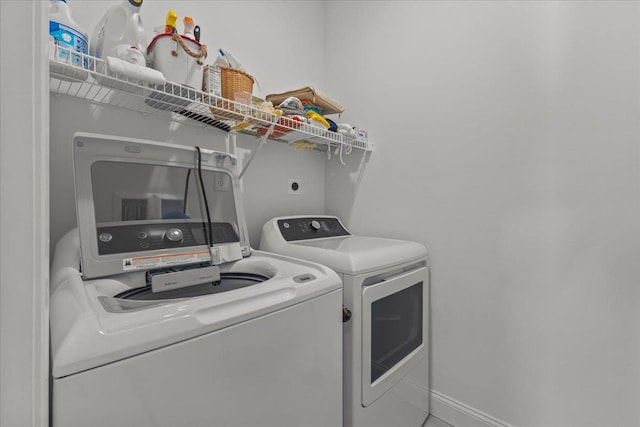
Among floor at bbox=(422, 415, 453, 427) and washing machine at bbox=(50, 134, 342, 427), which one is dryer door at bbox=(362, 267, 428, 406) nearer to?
washing machine at bbox=(50, 134, 342, 427)

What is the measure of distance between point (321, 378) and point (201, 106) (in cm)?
114

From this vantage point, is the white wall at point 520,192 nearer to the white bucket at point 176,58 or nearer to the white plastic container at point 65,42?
the white bucket at point 176,58

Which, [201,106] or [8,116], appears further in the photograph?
[201,106]

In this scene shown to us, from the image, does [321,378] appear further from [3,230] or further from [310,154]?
[310,154]

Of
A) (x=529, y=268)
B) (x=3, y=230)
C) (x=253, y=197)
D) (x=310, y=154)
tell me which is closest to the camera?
(x=3, y=230)

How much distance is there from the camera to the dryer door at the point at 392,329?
1134mm

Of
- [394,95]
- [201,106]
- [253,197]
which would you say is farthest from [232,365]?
[394,95]

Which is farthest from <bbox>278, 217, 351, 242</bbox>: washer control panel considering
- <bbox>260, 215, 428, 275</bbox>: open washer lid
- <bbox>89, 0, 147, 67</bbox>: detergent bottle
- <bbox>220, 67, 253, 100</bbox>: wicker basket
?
<bbox>89, 0, 147, 67</bbox>: detergent bottle

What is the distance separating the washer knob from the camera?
1032 millimetres

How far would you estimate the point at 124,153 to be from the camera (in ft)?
3.34

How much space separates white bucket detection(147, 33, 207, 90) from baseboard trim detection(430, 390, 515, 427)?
1996 mm

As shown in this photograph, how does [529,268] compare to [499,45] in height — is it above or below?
below

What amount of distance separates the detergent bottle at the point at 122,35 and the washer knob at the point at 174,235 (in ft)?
1.87

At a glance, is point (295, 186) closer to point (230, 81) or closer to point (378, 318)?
point (230, 81)
